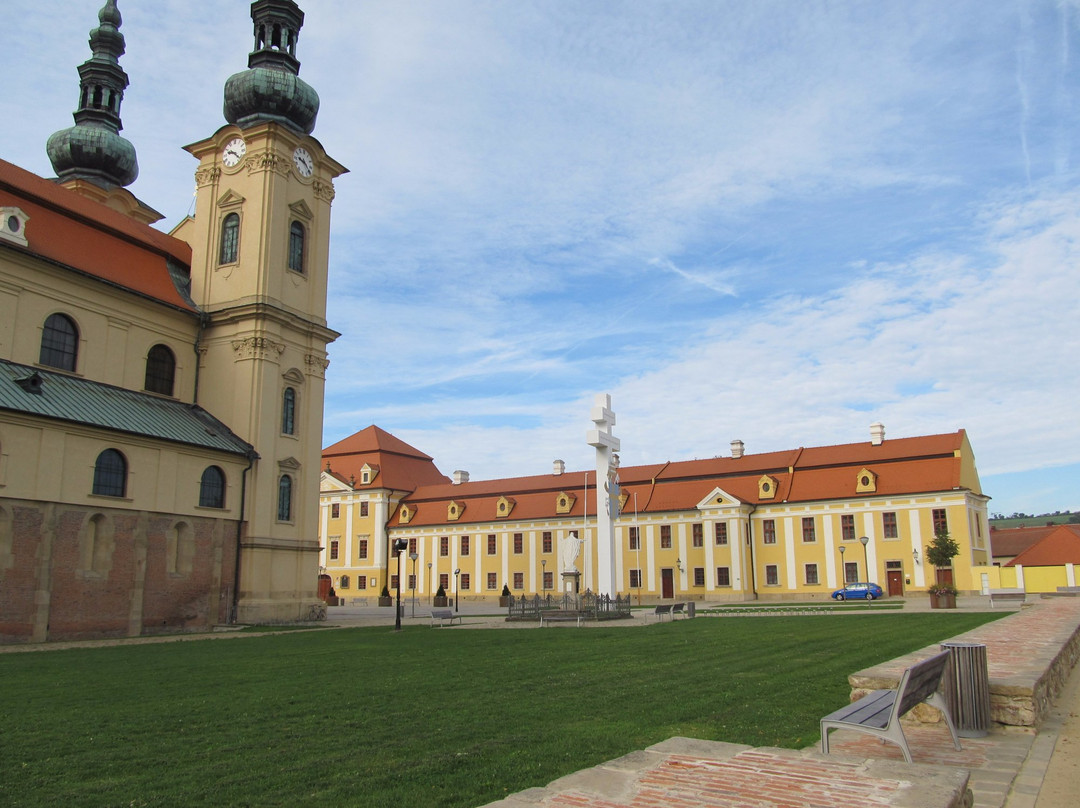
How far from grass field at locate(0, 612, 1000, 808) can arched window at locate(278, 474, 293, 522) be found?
1625 cm

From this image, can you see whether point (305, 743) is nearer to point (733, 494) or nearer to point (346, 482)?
point (733, 494)

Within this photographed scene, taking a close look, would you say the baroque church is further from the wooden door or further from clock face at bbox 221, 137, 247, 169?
the wooden door

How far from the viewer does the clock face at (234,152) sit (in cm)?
3784

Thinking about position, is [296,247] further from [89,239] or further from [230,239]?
[89,239]

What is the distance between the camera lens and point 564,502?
212ft

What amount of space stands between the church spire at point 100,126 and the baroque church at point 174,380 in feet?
0.63

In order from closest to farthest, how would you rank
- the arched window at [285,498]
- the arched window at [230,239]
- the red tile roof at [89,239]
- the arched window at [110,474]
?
the arched window at [110,474] < the red tile roof at [89,239] < the arched window at [285,498] < the arched window at [230,239]

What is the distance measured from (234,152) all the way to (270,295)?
7296 mm

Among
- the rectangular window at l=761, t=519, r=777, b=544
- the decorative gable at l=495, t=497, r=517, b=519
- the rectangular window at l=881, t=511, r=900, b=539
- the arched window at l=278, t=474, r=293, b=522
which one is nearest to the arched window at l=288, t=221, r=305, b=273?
the arched window at l=278, t=474, r=293, b=522

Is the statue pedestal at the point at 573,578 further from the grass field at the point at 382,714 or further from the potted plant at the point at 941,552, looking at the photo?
the grass field at the point at 382,714

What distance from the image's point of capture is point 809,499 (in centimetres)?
5516

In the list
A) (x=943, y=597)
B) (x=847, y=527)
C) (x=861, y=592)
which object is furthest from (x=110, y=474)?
(x=847, y=527)

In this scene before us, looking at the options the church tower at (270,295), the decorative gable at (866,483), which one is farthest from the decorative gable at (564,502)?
the church tower at (270,295)

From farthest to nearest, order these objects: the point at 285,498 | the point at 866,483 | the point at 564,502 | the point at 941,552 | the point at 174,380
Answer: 1. the point at 564,502
2. the point at 866,483
3. the point at 941,552
4. the point at 285,498
5. the point at 174,380
